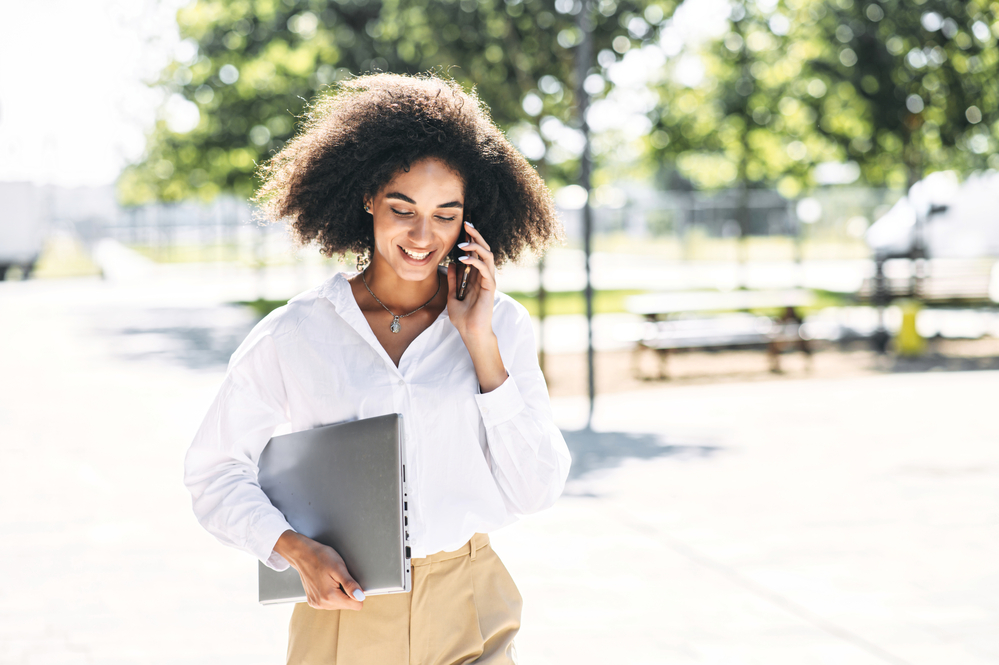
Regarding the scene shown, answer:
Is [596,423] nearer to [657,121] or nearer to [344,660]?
[344,660]

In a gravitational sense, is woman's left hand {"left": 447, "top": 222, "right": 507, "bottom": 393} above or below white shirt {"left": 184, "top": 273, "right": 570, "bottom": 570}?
above

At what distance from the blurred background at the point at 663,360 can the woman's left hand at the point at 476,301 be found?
588 mm

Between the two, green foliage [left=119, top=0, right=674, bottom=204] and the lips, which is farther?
green foliage [left=119, top=0, right=674, bottom=204]

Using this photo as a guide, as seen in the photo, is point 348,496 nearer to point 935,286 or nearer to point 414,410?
point 414,410

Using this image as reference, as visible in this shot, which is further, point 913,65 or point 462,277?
point 913,65

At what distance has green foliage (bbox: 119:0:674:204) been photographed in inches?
508

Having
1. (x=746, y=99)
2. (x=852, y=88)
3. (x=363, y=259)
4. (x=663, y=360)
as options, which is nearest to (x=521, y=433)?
(x=363, y=259)

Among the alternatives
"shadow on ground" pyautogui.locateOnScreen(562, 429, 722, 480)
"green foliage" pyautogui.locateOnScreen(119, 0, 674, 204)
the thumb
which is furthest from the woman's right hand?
"green foliage" pyautogui.locateOnScreen(119, 0, 674, 204)

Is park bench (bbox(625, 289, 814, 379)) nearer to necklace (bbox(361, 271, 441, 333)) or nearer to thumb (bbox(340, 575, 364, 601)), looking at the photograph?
necklace (bbox(361, 271, 441, 333))

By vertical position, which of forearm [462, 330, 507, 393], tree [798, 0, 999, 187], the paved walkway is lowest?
the paved walkway

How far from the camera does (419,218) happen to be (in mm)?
2293

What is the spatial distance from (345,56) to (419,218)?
14594mm

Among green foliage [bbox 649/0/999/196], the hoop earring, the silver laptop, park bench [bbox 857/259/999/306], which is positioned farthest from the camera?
park bench [bbox 857/259/999/306]

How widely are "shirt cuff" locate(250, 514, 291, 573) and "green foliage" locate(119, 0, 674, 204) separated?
690 cm
